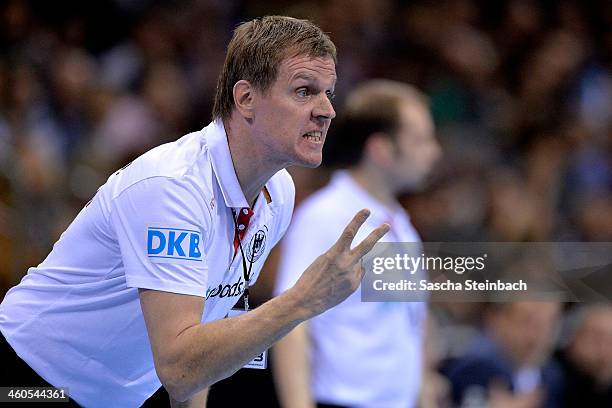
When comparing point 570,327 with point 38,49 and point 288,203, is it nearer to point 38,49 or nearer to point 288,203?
point 288,203

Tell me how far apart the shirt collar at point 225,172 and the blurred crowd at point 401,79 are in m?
2.92

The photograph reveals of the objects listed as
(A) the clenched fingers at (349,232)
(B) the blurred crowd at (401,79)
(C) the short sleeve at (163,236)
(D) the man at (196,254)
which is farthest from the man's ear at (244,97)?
(B) the blurred crowd at (401,79)

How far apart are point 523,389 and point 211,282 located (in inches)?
108

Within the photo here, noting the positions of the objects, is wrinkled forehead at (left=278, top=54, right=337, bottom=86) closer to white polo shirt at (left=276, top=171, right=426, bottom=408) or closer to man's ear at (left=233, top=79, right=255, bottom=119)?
man's ear at (left=233, top=79, right=255, bottom=119)

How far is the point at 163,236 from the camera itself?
8.69 feet

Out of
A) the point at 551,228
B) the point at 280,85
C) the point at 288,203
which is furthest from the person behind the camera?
the point at 551,228

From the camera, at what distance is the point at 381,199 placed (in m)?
4.75

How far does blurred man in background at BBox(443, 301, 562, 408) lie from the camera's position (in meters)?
5.18

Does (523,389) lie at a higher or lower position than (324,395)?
higher

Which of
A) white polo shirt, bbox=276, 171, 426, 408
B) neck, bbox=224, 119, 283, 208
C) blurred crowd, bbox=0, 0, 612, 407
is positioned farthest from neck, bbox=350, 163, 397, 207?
neck, bbox=224, 119, 283, 208

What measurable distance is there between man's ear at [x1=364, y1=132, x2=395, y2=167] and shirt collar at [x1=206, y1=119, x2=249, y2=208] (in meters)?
1.88

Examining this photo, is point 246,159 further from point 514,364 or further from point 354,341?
point 514,364

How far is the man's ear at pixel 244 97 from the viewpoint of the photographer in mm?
2941

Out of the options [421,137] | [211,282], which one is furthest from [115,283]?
[421,137]
